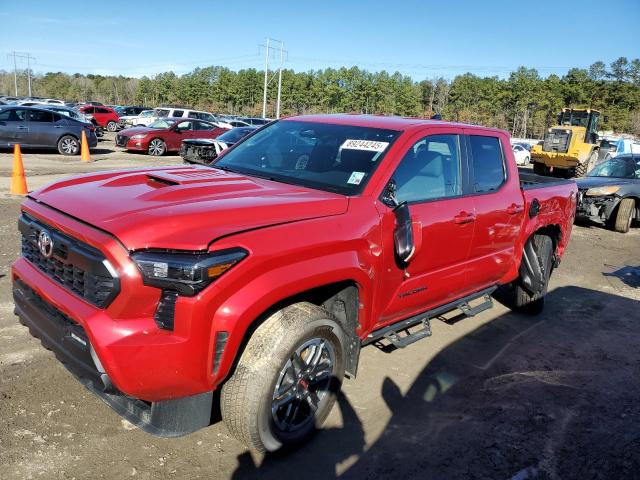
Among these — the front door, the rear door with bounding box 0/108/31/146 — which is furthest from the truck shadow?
the rear door with bounding box 0/108/31/146

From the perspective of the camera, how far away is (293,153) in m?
3.99

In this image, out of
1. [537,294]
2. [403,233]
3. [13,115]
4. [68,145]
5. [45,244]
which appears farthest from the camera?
[68,145]

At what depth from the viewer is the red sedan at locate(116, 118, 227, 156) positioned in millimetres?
19953

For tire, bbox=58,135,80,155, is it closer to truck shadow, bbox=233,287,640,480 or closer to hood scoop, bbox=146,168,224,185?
hood scoop, bbox=146,168,224,185

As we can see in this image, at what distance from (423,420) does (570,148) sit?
82.3 feet

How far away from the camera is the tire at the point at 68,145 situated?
17.9 m

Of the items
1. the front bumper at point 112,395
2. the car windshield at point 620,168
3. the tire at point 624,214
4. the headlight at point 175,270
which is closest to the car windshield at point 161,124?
the car windshield at point 620,168

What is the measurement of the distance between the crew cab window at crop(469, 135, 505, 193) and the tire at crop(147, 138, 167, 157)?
1758 centimetres

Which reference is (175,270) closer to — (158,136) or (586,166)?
(158,136)

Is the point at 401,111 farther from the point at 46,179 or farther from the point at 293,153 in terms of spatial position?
the point at 293,153

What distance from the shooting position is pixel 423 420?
3502 mm

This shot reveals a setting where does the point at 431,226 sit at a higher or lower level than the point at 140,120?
higher

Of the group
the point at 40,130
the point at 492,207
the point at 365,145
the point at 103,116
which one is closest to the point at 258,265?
the point at 365,145

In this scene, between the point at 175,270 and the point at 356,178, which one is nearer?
the point at 175,270
